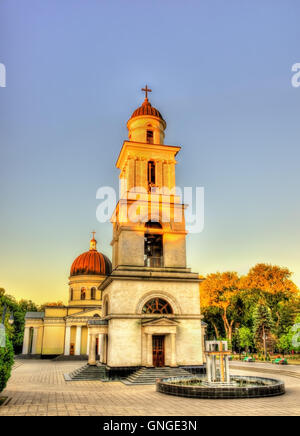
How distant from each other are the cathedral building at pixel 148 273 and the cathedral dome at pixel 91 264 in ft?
73.9

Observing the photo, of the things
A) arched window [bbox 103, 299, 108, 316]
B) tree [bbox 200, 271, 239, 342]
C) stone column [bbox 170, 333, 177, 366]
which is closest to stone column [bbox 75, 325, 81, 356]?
tree [bbox 200, 271, 239, 342]

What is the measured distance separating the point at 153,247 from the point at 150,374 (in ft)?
30.4

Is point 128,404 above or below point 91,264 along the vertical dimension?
below

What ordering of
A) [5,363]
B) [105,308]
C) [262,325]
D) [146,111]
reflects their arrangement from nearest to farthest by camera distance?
1. [5,363]
2. [105,308]
3. [146,111]
4. [262,325]

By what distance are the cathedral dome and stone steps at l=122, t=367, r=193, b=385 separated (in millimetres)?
29576

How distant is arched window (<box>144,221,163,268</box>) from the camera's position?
26641mm

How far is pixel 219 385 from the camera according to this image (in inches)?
667

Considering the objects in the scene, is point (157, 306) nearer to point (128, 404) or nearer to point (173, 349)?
point (173, 349)

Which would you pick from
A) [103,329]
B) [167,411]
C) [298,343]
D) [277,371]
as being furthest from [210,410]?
[298,343]

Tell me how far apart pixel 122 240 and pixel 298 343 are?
975 inches

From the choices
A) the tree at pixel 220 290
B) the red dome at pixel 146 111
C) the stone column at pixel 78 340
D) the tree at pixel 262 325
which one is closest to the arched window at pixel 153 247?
the red dome at pixel 146 111

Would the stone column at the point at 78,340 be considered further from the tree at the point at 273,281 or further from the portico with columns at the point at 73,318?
the tree at the point at 273,281

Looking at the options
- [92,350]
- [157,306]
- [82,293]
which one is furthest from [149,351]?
[82,293]

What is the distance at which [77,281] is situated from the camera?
50.9 meters
